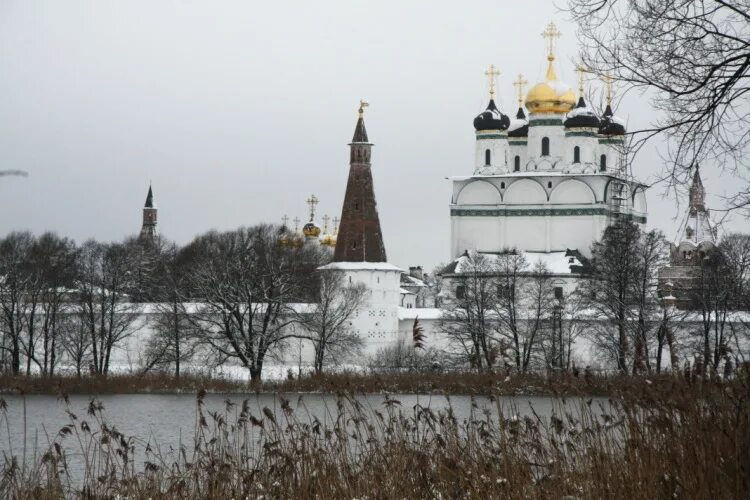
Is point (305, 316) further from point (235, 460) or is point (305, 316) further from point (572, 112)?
point (235, 460)

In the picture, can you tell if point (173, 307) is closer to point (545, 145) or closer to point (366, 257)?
point (366, 257)

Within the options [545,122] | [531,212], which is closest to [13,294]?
[531,212]

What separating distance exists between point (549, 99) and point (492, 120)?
2599mm

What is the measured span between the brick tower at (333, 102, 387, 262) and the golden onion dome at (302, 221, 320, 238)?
23799mm

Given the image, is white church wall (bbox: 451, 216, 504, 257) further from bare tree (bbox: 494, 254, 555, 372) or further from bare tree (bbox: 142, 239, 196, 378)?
bare tree (bbox: 142, 239, 196, 378)

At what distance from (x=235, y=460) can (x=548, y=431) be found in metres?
2.01

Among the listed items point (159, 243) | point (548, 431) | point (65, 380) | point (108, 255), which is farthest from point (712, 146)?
point (159, 243)

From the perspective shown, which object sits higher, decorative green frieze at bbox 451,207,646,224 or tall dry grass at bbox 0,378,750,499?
decorative green frieze at bbox 451,207,646,224

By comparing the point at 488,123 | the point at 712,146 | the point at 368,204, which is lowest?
the point at 712,146

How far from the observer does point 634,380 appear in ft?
38.2

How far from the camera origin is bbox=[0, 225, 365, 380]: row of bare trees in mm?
39469

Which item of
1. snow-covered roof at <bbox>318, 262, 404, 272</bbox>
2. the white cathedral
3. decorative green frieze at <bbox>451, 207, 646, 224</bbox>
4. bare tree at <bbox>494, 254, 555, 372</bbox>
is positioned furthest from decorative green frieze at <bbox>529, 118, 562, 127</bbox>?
snow-covered roof at <bbox>318, 262, 404, 272</bbox>

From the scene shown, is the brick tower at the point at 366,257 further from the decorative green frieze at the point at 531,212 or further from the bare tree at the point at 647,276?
the bare tree at the point at 647,276

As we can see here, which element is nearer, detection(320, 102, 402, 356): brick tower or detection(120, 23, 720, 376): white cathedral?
detection(320, 102, 402, 356): brick tower
